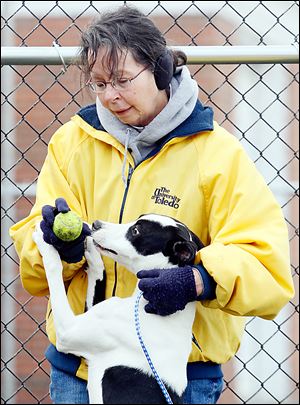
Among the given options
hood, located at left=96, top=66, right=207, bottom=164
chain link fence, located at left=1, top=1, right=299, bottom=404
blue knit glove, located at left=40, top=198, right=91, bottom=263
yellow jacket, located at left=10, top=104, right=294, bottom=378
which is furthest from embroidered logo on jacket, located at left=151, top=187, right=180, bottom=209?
chain link fence, located at left=1, top=1, right=299, bottom=404

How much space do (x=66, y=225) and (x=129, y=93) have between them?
0.42m

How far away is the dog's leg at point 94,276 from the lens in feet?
10.2

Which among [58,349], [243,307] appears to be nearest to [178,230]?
[243,307]

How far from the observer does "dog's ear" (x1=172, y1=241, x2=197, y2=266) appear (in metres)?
2.95

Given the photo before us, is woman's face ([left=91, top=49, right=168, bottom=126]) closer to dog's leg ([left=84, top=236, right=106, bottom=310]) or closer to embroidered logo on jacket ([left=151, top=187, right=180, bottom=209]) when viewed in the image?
embroidered logo on jacket ([left=151, top=187, right=180, bottom=209])

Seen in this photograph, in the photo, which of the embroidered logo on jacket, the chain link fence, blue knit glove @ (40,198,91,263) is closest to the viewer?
blue knit glove @ (40,198,91,263)

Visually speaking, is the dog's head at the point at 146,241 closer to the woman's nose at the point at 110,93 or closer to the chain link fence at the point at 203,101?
the woman's nose at the point at 110,93

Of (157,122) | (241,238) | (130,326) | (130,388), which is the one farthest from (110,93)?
(130,388)

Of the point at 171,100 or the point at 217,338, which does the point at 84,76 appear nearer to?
the point at 171,100

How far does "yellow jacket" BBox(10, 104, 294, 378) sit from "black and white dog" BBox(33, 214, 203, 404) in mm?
70

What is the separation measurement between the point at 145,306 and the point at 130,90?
62 cm

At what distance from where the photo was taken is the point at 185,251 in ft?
9.72

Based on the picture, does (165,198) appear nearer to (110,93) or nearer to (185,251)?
(185,251)

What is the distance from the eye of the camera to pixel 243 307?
2910mm
